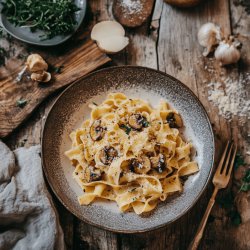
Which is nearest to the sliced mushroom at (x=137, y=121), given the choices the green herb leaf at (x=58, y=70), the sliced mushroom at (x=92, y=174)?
the sliced mushroom at (x=92, y=174)

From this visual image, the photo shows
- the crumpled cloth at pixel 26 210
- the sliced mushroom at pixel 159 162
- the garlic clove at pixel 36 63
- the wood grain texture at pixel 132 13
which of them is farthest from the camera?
the wood grain texture at pixel 132 13

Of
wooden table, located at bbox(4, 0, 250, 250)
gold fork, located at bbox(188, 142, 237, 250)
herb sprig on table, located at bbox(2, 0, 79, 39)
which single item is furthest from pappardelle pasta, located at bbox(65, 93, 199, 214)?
herb sprig on table, located at bbox(2, 0, 79, 39)

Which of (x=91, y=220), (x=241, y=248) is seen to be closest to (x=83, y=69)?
(x=91, y=220)

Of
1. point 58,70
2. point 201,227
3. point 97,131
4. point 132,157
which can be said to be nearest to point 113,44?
point 58,70

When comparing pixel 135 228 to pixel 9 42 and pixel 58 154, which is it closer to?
pixel 58 154

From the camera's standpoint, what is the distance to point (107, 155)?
15.8ft

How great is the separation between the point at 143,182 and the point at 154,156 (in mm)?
275

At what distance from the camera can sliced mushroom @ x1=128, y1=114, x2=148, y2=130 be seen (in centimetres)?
485

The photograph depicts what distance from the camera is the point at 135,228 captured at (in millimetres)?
4602

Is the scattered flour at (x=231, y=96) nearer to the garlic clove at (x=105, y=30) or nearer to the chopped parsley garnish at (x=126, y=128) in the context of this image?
the chopped parsley garnish at (x=126, y=128)

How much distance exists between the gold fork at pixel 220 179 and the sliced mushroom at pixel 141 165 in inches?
27.6

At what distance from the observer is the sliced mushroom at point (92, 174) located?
4773 mm

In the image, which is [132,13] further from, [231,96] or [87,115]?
[231,96]

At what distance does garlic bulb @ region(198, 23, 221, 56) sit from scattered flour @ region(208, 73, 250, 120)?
0.41 metres
